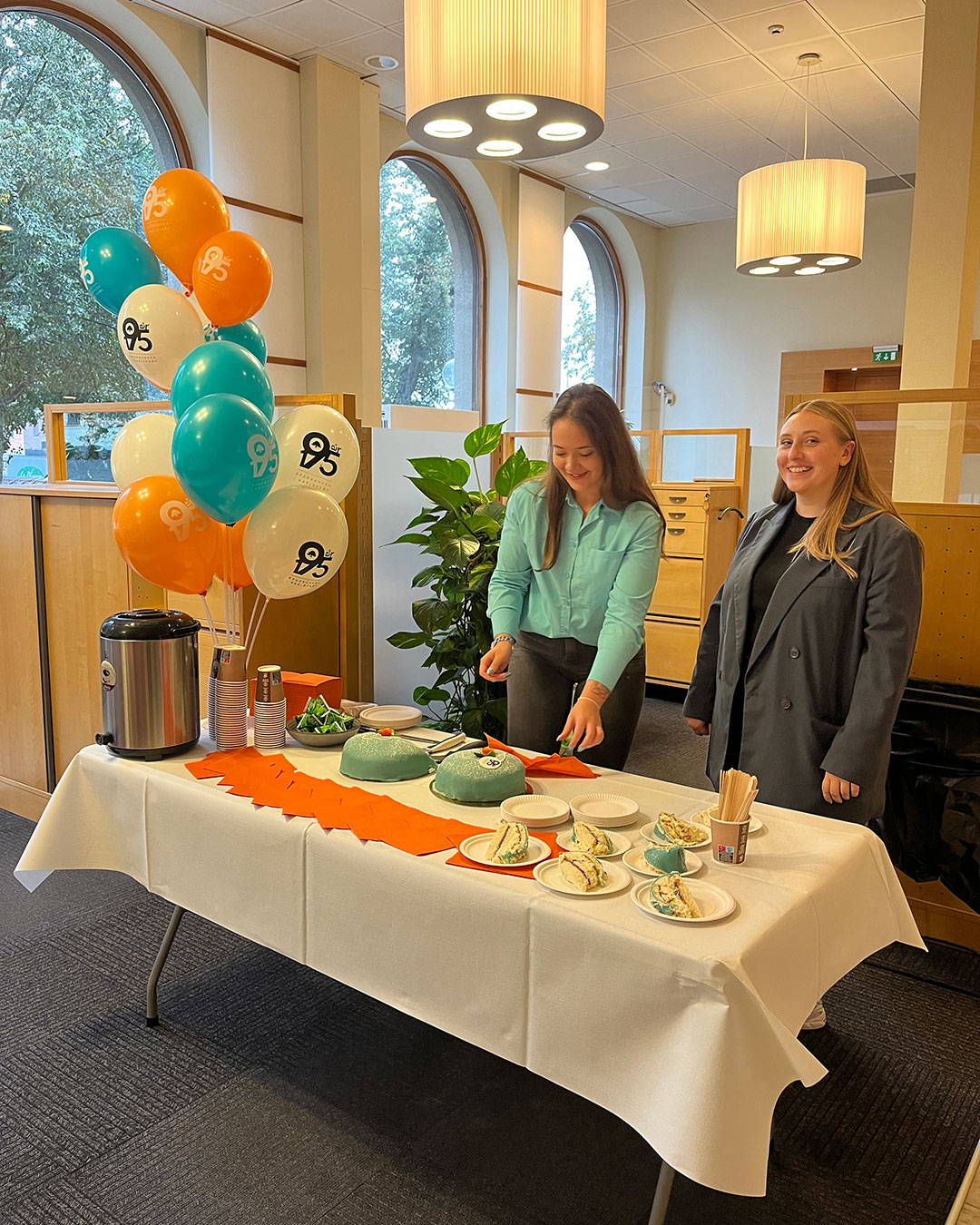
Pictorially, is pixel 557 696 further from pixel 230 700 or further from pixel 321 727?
pixel 230 700

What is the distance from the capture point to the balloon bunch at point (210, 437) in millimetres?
1982

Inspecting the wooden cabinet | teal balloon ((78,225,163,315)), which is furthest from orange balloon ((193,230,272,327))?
the wooden cabinet

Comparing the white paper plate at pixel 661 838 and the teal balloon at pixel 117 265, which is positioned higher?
the teal balloon at pixel 117 265

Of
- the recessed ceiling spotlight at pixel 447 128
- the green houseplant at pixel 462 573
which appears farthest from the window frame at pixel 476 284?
the recessed ceiling spotlight at pixel 447 128

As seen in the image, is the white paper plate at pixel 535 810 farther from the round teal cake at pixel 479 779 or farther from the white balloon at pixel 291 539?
the white balloon at pixel 291 539

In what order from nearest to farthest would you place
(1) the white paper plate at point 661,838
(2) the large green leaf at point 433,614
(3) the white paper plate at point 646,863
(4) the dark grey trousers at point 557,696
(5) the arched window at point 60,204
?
(3) the white paper plate at point 646,863, (1) the white paper plate at point 661,838, (4) the dark grey trousers at point 557,696, (2) the large green leaf at point 433,614, (5) the arched window at point 60,204

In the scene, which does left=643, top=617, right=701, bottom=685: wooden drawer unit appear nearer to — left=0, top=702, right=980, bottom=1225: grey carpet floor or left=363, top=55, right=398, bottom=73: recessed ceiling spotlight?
left=0, top=702, right=980, bottom=1225: grey carpet floor

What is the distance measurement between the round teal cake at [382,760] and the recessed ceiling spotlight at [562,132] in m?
1.49

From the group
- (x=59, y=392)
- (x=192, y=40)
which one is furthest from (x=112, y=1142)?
(x=192, y=40)

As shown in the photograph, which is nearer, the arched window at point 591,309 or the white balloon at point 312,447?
the white balloon at point 312,447

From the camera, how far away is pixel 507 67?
6.84 feet

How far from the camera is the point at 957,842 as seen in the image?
2459 millimetres

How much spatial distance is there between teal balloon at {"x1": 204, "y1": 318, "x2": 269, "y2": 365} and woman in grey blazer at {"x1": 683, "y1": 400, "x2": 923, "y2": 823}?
4.52ft

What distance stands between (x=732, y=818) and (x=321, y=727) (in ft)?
3.18
